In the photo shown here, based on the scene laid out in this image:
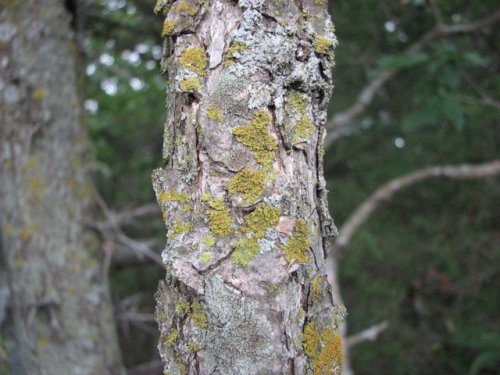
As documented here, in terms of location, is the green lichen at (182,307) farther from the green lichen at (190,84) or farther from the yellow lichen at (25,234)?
the yellow lichen at (25,234)

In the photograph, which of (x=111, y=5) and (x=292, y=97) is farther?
(x=111, y=5)

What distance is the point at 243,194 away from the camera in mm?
1039

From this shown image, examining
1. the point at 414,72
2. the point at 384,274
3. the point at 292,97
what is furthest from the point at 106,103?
the point at 292,97

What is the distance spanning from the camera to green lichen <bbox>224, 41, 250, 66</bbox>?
1.05 metres

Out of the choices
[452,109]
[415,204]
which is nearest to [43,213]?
[452,109]

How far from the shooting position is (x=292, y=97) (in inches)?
42.6

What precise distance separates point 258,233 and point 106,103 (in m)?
4.22

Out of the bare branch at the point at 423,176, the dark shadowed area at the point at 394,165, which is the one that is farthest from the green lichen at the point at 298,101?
the bare branch at the point at 423,176

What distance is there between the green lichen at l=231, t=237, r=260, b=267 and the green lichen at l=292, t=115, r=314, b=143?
233 millimetres

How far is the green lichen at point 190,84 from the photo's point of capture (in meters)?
1.06

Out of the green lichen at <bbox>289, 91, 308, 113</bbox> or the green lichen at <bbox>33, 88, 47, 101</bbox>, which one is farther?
the green lichen at <bbox>33, 88, 47, 101</bbox>

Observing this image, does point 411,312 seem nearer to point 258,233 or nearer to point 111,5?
point 111,5

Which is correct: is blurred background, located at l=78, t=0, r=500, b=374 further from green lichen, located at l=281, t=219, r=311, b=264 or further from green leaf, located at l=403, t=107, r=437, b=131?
green lichen, located at l=281, t=219, r=311, b=264

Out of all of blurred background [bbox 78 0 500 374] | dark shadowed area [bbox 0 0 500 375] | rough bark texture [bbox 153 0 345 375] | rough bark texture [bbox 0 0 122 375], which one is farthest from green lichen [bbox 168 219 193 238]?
blurred background [bbox 78 0 500 374]
